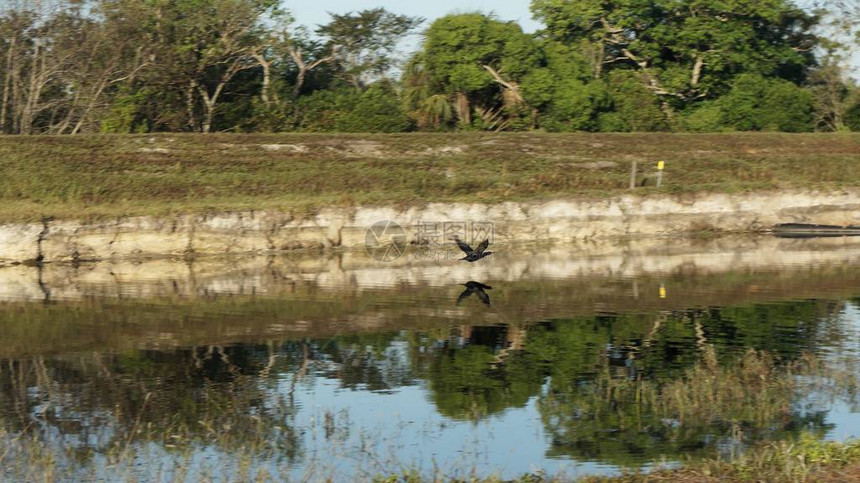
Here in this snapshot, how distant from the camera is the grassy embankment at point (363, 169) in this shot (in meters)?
36.2

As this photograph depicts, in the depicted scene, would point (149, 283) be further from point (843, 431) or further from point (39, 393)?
point (843, 431)

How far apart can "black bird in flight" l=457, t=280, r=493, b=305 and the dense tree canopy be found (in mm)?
25675

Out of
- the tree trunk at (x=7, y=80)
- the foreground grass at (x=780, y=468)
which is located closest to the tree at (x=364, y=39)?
the tree trunk at (x=7, y=80)

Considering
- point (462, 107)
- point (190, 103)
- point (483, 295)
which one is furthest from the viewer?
point (462, 107)

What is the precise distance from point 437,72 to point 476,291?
3058 cm

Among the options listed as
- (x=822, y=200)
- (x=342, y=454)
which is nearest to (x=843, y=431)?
(x=342, y=454)

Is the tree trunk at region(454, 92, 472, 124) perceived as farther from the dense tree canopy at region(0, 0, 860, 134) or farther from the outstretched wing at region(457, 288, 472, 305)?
the outstretched wing at region(457, 288, 472, 305)

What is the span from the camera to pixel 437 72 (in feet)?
178

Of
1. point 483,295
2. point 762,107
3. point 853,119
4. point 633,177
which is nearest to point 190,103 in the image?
point 633,177

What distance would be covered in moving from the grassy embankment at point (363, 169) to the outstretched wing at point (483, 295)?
38.0ft

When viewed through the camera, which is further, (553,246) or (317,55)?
(317,55)

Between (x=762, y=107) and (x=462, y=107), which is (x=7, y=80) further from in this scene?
(x=762, y=107)

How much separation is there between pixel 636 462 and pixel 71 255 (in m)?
25.7

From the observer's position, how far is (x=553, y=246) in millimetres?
35875
